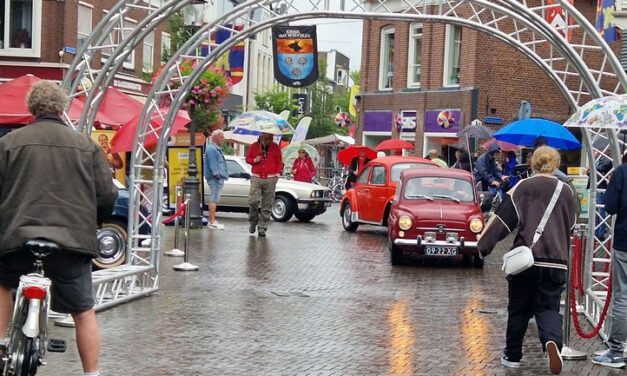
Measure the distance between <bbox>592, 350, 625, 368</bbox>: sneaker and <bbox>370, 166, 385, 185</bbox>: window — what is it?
12639 mm

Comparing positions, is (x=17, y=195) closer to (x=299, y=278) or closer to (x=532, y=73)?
(x=299, y=278)

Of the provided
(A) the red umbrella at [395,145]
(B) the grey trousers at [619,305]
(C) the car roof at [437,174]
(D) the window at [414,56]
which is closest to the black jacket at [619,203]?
(B) the grey trousers at [619,305]

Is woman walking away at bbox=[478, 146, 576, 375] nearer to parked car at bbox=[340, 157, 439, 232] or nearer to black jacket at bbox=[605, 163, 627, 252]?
black jacket at bbox=[605, 163, 627, 252]

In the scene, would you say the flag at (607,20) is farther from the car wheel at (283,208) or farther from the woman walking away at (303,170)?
the woman walking away at (303,170)

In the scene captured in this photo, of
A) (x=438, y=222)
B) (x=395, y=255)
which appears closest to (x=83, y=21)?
(x=395, y=255)

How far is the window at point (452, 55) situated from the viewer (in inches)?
1400

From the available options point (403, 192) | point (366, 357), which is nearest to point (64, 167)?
point (366, 357)

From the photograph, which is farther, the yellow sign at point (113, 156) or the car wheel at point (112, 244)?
the yellow sign at point (113, 156)

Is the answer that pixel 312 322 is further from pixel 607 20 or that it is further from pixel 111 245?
pixel 607 20

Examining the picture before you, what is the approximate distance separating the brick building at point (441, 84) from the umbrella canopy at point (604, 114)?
24.9 m

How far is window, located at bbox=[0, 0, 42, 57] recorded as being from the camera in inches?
1330

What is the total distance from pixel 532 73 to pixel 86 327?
1174 inches

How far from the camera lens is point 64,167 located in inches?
251

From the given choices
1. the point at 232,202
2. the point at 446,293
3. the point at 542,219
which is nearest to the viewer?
the point at 542,219
